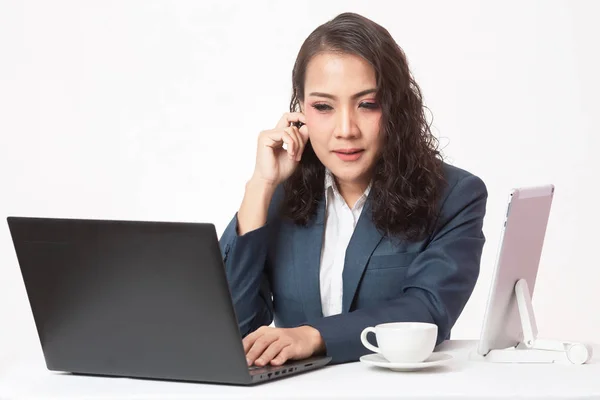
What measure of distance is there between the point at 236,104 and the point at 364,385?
3053 mm

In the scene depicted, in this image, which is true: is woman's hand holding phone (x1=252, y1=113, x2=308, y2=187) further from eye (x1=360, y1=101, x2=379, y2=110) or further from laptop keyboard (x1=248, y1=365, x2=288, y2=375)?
laptop keyboard (x1=248, y1=365, x2=288, y2=375)

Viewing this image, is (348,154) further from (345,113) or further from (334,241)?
(334,241)

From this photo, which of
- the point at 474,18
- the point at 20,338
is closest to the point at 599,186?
the point at 474,18

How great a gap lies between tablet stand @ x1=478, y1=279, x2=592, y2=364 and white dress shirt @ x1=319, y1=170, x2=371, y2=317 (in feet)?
1.82

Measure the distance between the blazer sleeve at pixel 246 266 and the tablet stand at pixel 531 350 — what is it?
0.66 metres

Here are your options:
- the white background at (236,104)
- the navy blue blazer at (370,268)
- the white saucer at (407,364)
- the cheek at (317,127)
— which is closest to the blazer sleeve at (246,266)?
the navy blue blazer at (370,268)

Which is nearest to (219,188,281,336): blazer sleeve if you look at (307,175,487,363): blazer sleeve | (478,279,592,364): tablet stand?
(307,175,487,363): blazer sleeve

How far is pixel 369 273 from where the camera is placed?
2.37 meters

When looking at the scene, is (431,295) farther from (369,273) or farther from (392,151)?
(392,151)

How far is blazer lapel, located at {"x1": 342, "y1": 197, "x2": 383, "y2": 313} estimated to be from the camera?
93.0 inches

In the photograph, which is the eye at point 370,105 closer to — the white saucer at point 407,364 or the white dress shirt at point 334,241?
the white dress shirt at point 334,241

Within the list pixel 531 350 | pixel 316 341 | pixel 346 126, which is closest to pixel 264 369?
pixel 316 341

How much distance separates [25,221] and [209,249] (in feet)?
1.29

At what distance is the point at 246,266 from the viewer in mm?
2400
